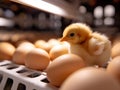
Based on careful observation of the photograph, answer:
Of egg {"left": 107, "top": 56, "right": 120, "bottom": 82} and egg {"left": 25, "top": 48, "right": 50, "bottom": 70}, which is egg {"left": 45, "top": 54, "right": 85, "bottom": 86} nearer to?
egg {"left": 107, "top": 56, "right": 120, "bottom": 82}

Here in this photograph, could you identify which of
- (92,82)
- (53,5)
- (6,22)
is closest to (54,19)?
(6,22)

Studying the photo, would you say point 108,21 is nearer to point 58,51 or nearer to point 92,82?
point 58,51

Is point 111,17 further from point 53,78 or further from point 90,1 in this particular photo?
point 53,78

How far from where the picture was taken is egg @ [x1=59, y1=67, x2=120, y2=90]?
0.41 meters

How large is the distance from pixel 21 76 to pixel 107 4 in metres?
1.29

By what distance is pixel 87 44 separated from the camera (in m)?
0.69

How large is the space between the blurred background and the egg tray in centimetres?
70

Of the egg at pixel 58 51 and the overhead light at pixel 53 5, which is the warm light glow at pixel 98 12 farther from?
the egg at pixel 58 51

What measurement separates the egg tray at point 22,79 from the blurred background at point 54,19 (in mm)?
704

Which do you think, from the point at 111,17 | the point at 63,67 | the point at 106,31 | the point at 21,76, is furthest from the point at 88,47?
the point at 111,17

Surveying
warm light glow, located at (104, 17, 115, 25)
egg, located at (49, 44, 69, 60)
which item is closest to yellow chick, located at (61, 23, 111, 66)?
egg, located at (49, 44, 69, 60)

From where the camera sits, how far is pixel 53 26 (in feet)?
6.15

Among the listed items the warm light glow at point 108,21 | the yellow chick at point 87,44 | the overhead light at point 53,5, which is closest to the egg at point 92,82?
the yellow chick at point 87,44

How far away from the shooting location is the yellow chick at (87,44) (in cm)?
68
